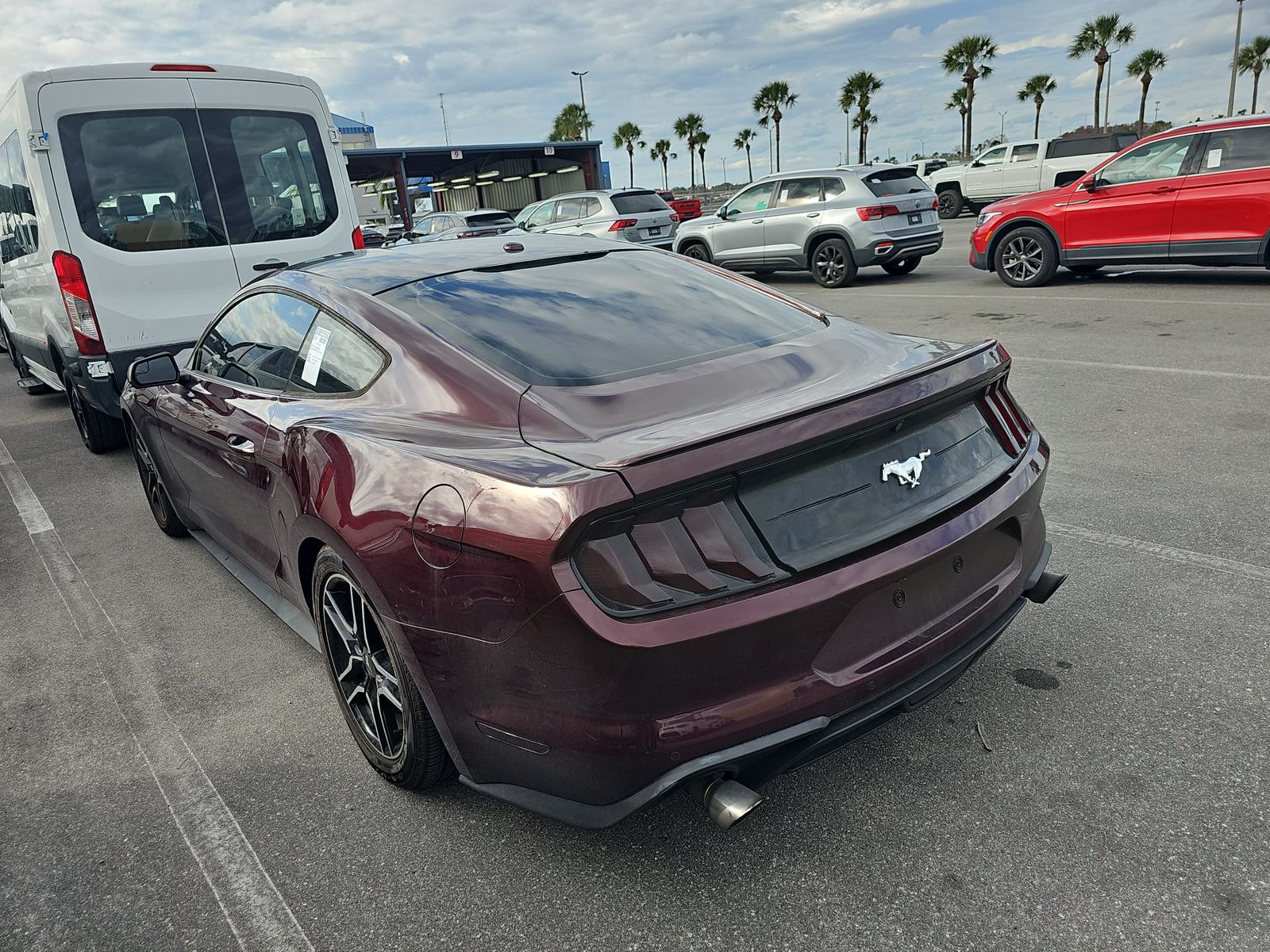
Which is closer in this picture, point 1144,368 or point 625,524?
point 625,524

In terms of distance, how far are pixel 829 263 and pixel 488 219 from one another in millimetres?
10668

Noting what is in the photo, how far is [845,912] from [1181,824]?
0.89 meters

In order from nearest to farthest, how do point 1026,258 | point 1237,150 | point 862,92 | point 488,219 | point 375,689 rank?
1. point 375,689
2. point 1237,150
3. point 1026,258
4. point 488,219
5. point 862,92

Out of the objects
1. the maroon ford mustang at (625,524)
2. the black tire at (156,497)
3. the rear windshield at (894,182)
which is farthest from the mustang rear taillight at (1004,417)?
the rear windshield at (894,182)

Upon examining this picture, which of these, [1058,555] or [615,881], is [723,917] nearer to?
[615,881]

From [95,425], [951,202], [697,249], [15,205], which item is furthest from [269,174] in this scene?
[951,202]

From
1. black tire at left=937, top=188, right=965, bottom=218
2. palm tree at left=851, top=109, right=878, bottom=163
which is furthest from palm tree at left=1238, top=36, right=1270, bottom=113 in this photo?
black tire at left=937, top=188, right=965, bottom=218

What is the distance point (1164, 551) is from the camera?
3.79 metres

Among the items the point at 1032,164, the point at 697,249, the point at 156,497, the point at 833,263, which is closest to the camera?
the point at 156,497

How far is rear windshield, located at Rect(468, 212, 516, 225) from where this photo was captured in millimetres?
21500

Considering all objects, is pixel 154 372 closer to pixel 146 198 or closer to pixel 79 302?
pixel 79 302

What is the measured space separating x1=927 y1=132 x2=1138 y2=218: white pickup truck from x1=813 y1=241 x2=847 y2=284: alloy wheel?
37.6 ft

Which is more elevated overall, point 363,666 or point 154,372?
point 154,372

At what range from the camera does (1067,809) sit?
236 cm
